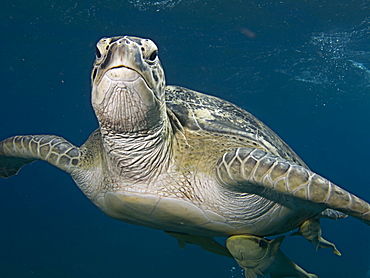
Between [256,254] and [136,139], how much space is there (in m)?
1.98

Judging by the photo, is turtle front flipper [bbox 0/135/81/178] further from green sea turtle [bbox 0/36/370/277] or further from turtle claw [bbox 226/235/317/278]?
turtle claw [bbox 226/235/317/278]

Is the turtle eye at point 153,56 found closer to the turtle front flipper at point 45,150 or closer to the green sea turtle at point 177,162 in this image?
the green sea turtle at point 177,162

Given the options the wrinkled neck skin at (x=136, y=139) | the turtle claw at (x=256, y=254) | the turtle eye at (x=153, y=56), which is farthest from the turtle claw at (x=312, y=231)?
the turtle eye at (x=153, y=56)

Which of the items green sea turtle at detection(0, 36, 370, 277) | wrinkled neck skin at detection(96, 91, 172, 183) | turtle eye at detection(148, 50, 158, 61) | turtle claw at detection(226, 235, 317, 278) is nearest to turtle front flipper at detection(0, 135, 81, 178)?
green sea turtle at detection(0, 36, 370, 277)

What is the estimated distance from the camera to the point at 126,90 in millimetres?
→ 1852

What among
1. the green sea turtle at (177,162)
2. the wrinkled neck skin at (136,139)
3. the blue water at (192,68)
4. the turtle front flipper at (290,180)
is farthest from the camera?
the blue water at (192,68)

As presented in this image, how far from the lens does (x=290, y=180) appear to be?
2162mm

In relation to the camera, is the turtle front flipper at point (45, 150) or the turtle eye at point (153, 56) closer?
the turtle eye at point (153, 56)

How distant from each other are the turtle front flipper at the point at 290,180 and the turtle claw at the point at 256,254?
3.75 ft

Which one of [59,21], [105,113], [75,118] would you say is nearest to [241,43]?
[59,21]

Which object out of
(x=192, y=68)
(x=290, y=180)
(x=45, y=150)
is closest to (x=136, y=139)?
(x=290, y=180)

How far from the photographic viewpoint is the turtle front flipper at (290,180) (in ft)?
7.10

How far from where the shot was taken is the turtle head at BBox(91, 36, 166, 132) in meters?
1.79

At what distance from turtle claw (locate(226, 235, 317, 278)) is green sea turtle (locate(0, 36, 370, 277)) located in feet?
0.21
